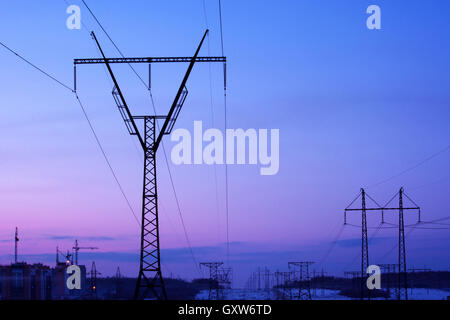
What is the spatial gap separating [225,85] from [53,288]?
174074 millimetres

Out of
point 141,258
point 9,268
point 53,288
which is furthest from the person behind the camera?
point 53,288

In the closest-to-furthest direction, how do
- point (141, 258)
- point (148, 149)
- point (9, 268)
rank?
point (141, 258) → point (148, 149) → point (9, 268)

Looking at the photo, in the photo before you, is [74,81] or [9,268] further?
[9,268]
